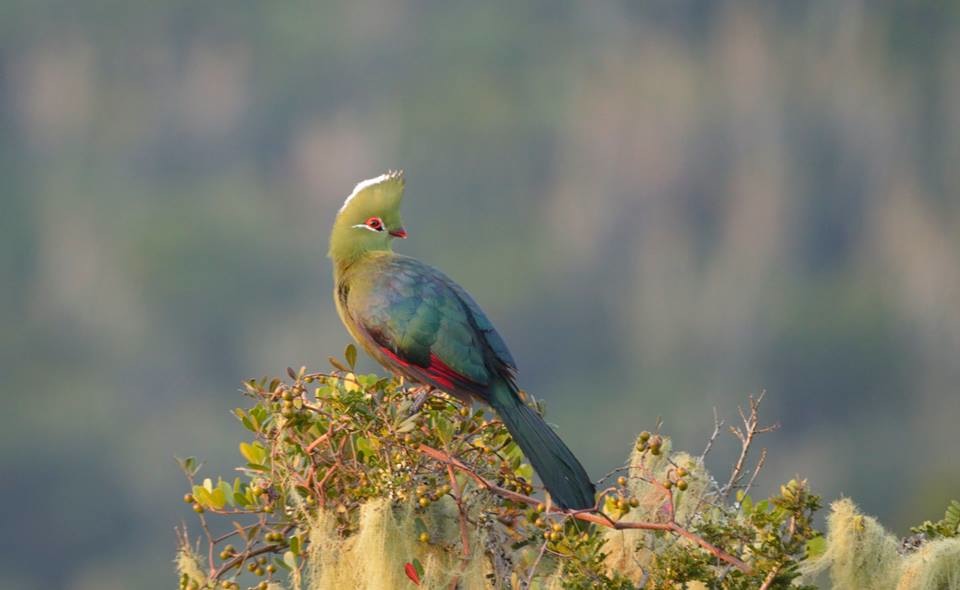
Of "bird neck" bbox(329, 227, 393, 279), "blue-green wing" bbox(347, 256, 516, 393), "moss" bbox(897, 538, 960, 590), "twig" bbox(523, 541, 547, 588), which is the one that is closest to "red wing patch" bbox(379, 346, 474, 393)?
"blue-green wing" bbox(347, 256, 516, 393)

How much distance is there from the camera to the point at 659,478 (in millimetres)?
3439

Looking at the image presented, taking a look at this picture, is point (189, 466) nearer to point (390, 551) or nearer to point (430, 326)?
point (390, 551)

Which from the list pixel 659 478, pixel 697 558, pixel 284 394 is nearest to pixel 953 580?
pixel 697 558

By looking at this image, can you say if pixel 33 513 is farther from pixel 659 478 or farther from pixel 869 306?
pixel 659 478

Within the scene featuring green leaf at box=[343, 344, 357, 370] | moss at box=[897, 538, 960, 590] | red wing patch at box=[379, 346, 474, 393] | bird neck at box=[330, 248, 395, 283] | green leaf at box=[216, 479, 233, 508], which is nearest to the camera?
moss at box=[897, 538, 960, 590]

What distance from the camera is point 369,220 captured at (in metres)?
4.74

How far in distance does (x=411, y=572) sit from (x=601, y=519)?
19.8 inches

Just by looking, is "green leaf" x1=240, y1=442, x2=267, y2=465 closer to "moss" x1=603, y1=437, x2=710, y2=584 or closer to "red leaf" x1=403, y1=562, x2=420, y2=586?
"red leaf" x1=403, y1=562, x2=420, y2=586

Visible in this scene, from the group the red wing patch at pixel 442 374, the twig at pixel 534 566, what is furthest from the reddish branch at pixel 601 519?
the red wing patch at pixel 442 374

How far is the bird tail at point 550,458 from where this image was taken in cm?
368

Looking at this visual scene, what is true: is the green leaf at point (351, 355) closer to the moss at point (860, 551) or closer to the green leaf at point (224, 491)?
the green leaf at point (224, 491)

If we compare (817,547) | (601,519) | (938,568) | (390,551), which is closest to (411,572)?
(390,551)

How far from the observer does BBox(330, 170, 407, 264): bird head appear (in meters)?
4.72

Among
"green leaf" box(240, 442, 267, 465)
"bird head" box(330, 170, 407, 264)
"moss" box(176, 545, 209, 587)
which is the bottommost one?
"moss" box(176, 545, 209, 587)
